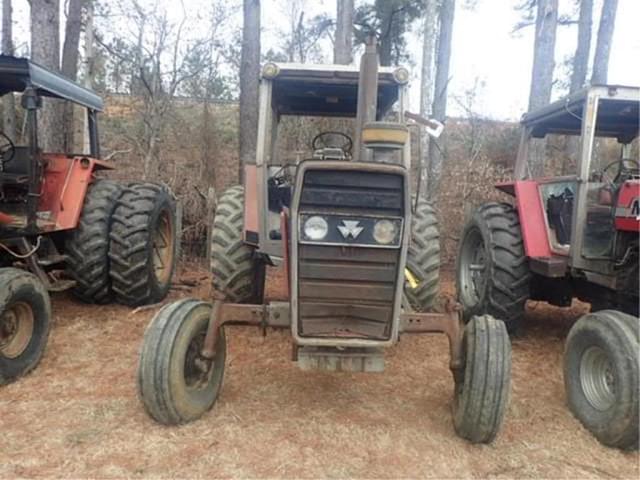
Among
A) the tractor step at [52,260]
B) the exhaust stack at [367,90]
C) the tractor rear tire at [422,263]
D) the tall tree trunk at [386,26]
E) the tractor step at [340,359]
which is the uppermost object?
the tall tree trunk at [386,26]

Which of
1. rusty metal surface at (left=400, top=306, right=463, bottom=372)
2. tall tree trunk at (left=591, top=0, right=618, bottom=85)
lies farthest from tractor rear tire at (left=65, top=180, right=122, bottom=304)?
tall tree trunk at (left=591, top=0, right=618, bottom=85)

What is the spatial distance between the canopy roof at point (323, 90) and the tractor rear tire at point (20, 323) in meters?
2.25

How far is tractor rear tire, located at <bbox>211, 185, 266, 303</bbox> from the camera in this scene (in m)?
4.38

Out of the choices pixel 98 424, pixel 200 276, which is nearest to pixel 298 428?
pixel 98 424

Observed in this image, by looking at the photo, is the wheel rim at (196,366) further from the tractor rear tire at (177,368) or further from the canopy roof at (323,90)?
the canopy roof at (323,90)

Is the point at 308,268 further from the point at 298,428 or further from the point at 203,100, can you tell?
the point at 203,100

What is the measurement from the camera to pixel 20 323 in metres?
3.64

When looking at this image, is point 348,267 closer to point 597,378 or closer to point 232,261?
point 597,378

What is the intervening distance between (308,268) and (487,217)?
257cm

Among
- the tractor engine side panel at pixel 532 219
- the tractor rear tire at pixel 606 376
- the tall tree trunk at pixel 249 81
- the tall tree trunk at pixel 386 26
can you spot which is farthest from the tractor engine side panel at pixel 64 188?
the tall tree trunk at pixel 386 26

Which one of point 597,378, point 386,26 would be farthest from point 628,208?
point 386,26

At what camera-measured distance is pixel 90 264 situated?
16.2 feet

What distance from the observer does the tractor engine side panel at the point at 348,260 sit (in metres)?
2.70

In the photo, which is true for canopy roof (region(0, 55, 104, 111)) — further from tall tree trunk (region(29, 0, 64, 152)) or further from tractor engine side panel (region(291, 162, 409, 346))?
tractor engine side panel (region(291, 162, 409, 346))
